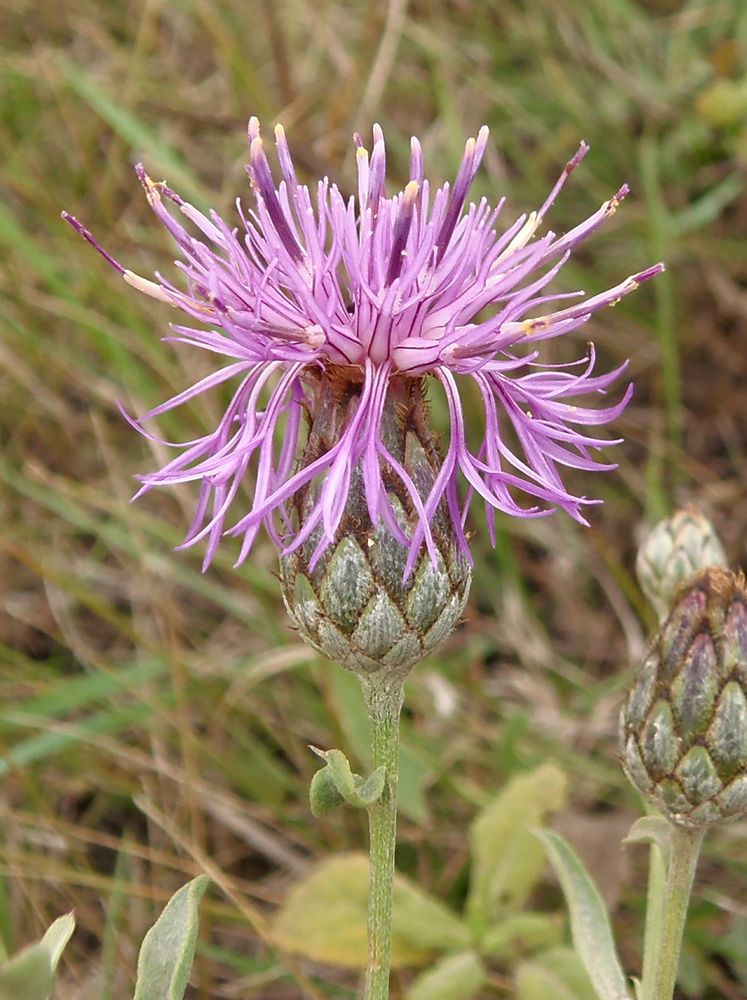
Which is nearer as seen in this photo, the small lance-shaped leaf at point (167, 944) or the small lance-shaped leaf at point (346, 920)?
the small lance-shaped leaf at point (167, 944)

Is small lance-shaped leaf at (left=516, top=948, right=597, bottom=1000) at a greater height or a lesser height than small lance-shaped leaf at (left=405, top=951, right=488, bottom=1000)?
greater

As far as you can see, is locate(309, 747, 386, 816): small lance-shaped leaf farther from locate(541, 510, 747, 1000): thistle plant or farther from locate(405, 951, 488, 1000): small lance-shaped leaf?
locate(405, 951, 488, 1000): small lance-shaped leaf

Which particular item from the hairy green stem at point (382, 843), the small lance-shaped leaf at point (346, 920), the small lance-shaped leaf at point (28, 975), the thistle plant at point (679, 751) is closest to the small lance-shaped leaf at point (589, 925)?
the thistle plant at point (679, 751)

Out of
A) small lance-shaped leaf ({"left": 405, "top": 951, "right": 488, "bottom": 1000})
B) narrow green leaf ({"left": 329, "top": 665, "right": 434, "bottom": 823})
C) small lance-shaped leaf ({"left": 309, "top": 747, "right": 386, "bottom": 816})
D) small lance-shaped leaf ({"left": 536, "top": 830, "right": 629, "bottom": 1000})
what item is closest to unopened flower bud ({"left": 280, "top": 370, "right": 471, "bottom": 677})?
small lance-shaped leaf ({"left": 309, "top": 747, "right": 386, "bottom": 816})

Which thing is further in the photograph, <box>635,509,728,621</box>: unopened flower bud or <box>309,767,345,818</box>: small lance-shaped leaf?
<box>635,509,728,621</box>: unopened flower bud

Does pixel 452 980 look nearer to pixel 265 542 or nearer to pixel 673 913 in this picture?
pixel 673 913

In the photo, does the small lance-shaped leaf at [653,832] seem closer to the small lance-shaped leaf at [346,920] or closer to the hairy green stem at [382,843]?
the hairy green stem at [382,843]

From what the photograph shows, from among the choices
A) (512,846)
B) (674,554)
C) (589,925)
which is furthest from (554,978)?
(674,554)

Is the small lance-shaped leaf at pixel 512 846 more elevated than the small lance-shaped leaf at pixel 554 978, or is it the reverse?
the small lance-shaped leaf at pixel 512 846
